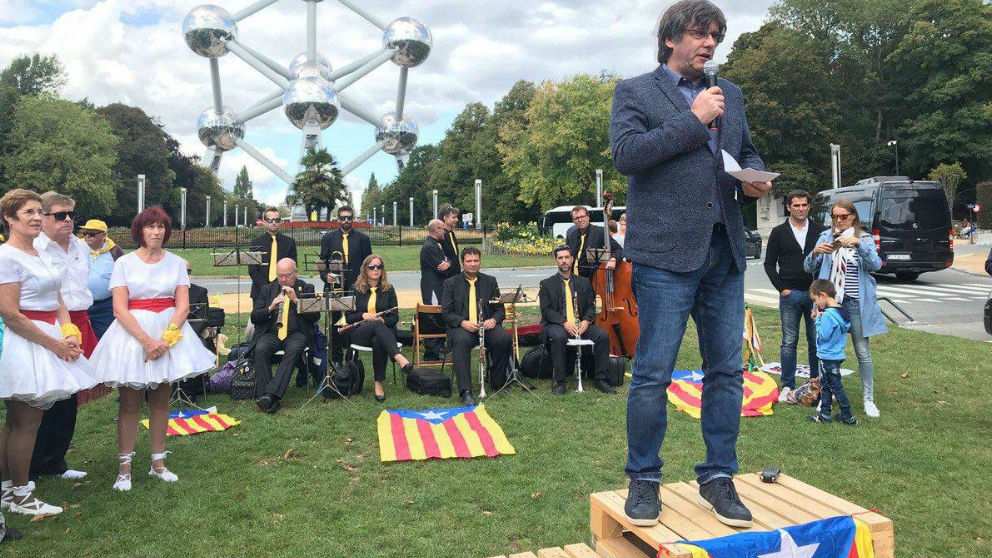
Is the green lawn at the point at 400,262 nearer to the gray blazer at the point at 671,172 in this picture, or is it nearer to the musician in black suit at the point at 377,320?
the musician in black suit at the point at 377,320

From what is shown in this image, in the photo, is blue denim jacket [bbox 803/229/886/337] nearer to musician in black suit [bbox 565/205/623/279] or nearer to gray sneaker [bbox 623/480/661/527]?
musician in black suit [bbox 565/205/623/279]

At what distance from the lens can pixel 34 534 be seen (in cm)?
389

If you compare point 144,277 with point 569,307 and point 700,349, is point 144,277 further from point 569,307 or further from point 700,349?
point 569,307

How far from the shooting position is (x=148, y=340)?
4578 mm

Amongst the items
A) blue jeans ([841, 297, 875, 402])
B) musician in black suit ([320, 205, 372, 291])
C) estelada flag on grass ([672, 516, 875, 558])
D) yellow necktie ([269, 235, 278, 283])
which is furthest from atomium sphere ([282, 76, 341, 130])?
estelada flag on grass ([672, 516, 875, 558])

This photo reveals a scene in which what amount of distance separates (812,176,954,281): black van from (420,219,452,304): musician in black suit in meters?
13.5

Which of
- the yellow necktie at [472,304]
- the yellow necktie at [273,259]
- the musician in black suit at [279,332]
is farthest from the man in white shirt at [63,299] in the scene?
the yellow necktie at [472,304]

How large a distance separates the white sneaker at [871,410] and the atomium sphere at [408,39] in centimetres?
3918

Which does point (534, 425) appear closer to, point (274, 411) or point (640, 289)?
point (274, 411)

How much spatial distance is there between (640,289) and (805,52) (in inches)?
2141

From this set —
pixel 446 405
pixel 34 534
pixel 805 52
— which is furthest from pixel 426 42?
pixel 34 534

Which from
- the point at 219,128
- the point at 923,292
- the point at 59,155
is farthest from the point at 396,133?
the point at 923,292

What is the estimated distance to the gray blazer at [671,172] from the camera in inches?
97.0

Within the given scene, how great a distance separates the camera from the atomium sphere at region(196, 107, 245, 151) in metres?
43.7
